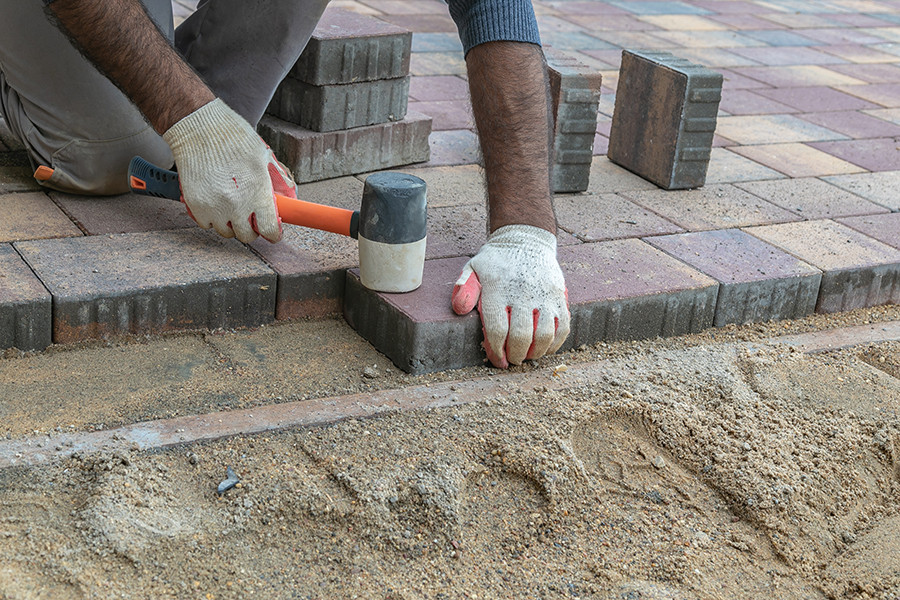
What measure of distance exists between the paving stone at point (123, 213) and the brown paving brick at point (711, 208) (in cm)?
172

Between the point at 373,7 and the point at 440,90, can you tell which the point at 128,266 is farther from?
the point at 373,7

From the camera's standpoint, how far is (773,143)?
454 centimetres

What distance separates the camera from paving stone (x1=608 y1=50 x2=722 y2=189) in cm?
367

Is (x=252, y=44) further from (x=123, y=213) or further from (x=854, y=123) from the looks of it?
(x=854, y=123)

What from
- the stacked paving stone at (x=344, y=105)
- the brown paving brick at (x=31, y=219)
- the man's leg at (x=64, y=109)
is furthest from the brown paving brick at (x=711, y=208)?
the brown paving brick at (x=31, y=219)

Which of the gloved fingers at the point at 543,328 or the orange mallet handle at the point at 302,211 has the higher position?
the orange mallet handle at the point at 302,211

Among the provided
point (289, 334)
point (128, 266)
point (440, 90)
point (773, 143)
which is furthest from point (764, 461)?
point (440, 90)

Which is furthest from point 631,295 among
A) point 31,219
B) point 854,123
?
point 854,123

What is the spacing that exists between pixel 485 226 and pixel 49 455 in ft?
5.33

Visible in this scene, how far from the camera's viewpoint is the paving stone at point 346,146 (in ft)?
11.1

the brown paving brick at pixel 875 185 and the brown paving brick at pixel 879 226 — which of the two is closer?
the brown paving brick at pixel 879 226

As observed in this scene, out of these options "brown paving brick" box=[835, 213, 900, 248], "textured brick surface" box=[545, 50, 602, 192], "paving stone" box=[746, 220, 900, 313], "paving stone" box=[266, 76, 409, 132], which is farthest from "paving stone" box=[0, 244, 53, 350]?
"brown paving brick" box=[835, 213, 900, 248]

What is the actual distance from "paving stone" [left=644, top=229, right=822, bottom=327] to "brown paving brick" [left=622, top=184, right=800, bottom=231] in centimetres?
19

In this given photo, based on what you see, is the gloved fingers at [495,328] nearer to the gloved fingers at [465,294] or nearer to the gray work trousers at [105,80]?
the gloved fingers at [465,294]
